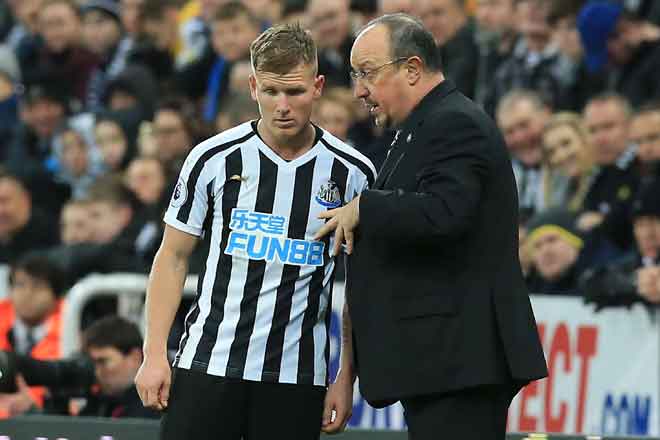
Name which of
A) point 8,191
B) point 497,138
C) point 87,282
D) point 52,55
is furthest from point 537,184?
point 52,55

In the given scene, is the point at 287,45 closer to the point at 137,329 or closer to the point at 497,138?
the point at 497,138

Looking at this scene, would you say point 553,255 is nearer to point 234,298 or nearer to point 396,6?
point 396,6

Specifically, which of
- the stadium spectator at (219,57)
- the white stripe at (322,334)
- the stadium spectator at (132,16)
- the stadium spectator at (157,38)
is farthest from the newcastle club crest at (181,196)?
the stadium spectator at (132,16)

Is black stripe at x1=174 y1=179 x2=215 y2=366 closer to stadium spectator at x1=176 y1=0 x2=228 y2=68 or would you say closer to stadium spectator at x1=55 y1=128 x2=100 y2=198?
stadium spectator at x1=55 y1=128 x2=100 y2=198

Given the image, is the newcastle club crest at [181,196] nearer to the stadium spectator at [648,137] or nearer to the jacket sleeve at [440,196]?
the jacket sleeve at [440,196]

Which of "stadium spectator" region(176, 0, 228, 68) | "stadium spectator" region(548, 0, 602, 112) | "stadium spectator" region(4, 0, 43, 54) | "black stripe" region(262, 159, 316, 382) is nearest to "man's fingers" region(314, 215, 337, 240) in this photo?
"black stripe" region(262, 159, 316, 382)

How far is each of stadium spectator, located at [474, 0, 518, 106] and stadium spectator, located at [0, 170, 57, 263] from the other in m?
3.15

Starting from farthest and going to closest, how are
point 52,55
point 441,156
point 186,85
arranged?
point 52,55
point 186,85
point 441,156

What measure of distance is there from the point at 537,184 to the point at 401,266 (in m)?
4.71

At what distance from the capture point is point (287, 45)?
14.8 feet

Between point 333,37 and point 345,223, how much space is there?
5.97 metres

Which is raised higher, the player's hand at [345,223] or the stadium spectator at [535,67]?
the stadium spectator at [535,67]

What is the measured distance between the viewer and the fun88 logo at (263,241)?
15.1 ft

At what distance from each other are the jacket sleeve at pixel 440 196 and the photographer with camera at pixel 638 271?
10.9 feet
